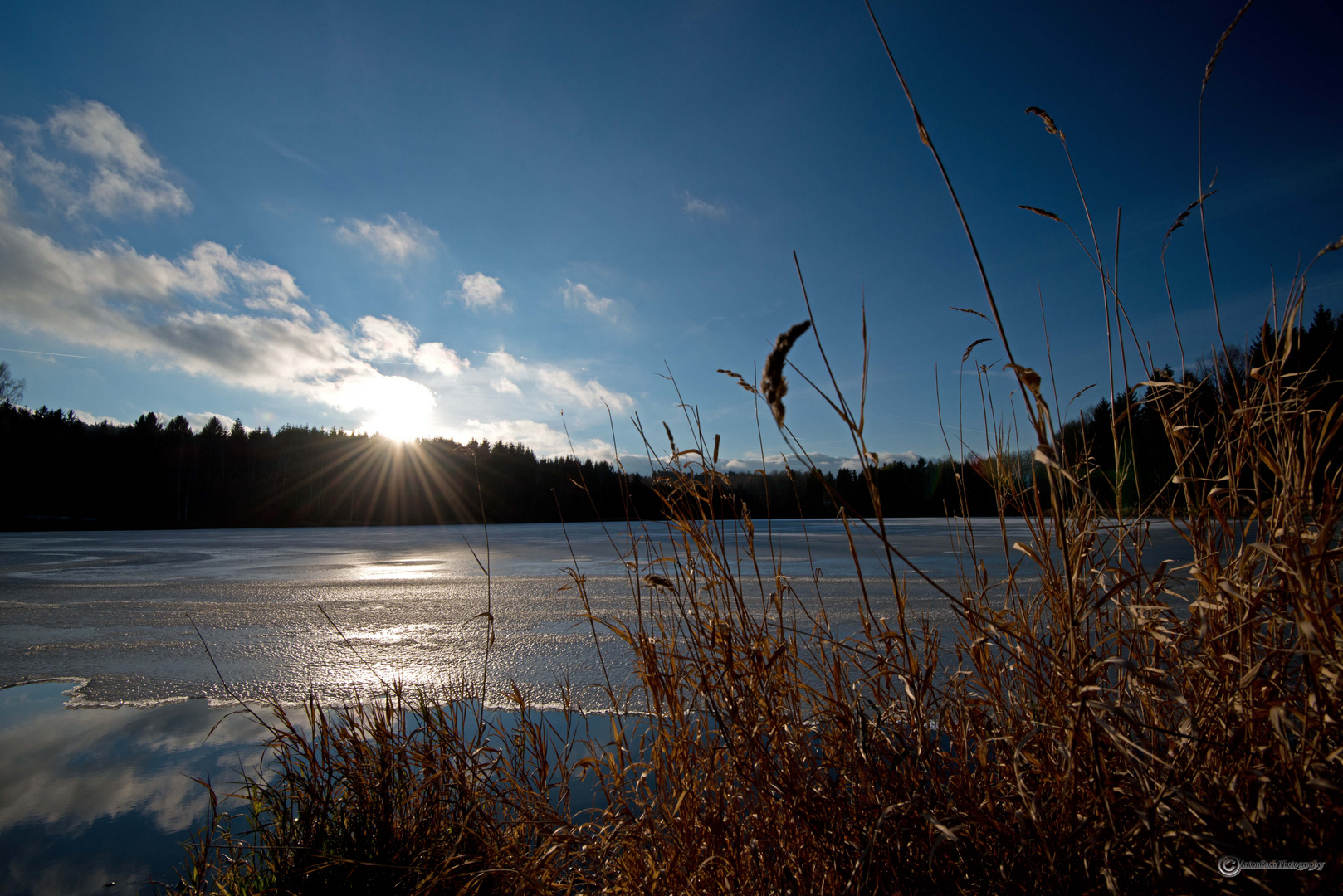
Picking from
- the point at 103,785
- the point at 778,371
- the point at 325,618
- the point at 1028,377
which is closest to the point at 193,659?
the point at 325,618

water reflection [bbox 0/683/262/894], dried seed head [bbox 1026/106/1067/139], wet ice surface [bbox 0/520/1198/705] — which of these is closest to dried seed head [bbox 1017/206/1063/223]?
dried seed head [bbox 1026/106/1067/139]

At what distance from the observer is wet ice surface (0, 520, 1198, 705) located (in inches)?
117

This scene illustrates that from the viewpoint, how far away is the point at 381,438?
51562 mm

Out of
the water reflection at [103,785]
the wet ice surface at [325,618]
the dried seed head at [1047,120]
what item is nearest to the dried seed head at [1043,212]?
the dried seed head at [1047,120]

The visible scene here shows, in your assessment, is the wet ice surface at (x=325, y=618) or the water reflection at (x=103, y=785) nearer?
the water reflection at (x=103, y=785)

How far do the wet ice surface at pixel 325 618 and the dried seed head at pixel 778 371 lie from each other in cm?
39

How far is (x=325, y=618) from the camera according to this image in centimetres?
409

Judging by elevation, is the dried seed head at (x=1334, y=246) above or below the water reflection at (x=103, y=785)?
above

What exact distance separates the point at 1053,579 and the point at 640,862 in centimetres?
110

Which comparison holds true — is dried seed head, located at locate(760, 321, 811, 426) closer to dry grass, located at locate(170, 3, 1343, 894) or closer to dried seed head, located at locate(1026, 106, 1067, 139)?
dry grass, located at locate(170, 3, 1343, 894)

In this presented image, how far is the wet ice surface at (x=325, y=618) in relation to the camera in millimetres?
2971

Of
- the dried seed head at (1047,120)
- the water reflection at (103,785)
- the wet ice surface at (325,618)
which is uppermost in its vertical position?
the dried seed head at (1047,120)

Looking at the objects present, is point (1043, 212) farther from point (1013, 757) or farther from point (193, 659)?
point (193, 659)

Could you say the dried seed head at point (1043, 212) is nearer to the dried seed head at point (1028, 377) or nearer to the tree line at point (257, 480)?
the dried seed head at point (1028, 377)
